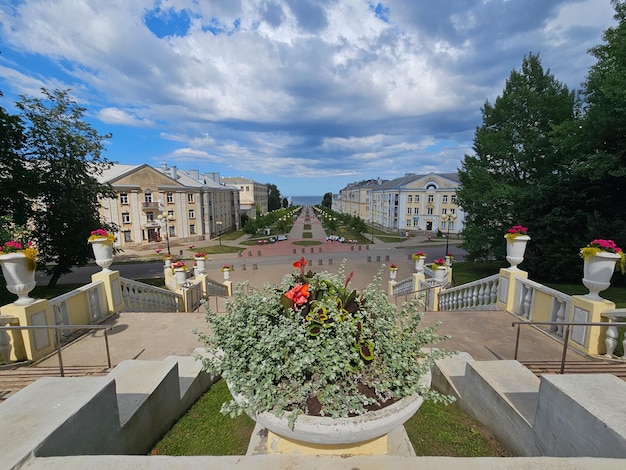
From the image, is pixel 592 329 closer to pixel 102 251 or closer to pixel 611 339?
pixel 611 339

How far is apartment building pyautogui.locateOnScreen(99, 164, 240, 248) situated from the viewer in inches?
1384

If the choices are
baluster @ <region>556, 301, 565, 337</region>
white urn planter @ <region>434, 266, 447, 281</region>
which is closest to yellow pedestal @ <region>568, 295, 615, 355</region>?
baluster @ <region>556, 301, 565, 337</region>

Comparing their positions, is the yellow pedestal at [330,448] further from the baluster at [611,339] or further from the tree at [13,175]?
Result: the tree at [13,175]

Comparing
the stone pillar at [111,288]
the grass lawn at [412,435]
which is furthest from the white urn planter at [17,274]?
the grass lawn at [412,435]

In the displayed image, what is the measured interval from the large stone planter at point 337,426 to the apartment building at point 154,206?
34432mm

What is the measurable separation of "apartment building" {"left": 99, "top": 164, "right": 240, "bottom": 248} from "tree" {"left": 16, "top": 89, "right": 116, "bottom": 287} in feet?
54.5

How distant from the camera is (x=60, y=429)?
1.80 meters

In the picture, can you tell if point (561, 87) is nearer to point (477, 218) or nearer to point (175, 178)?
point (477, 218)

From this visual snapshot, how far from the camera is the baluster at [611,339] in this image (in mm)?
4527

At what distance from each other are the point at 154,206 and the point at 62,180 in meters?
23.1

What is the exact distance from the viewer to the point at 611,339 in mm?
4578

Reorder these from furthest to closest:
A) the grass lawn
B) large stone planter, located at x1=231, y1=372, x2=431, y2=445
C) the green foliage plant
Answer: the grass lawn < the green foliage plant < large stone planter, located at x1=231, y1=372, x2=431, y2=445

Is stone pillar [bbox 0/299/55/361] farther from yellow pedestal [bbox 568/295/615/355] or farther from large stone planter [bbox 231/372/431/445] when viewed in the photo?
yellow pedestal [bbox 568/295/615/355]

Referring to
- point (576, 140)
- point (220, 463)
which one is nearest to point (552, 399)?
point (220, 463)
